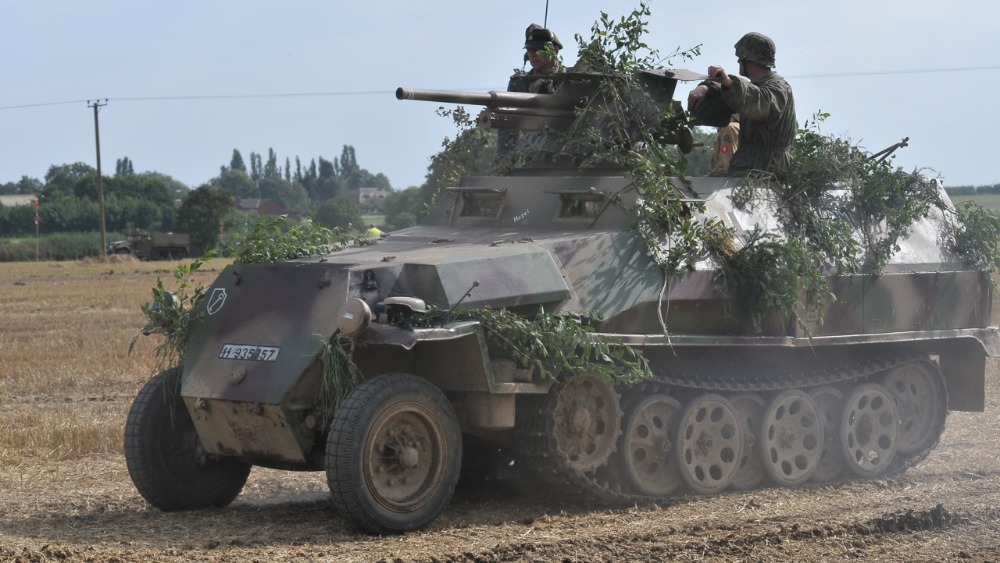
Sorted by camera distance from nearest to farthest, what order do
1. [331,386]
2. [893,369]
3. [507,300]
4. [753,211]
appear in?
[331,386] < [507,300] < [753,211] < [893,369]

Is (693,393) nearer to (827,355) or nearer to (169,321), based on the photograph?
(827,355)

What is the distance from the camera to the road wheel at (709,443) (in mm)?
10172

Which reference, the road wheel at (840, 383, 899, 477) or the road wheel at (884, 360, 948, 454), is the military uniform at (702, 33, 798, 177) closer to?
the road wheel at (840, 383, 899, 477)

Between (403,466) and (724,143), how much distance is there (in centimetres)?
499

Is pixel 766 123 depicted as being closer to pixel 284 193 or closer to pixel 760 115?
pixel 760 115

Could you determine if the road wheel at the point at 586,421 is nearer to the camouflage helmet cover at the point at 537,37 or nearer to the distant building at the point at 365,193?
the camouflage helmet cover at the point at 537,37

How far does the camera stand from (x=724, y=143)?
12070mm

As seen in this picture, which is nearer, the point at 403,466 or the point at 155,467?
the point at 403,466

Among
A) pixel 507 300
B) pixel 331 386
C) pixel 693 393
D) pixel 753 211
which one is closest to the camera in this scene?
pixel 331 386

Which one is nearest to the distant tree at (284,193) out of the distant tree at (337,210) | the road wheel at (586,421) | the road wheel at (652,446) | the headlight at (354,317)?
the distant tree at (337,210)

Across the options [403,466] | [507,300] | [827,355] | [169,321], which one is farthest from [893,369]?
[169,321]

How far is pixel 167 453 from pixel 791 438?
4.74 metres

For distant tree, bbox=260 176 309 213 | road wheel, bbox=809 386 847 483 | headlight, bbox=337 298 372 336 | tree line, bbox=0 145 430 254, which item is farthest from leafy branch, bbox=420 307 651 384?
distant tree, bbox=260 176 309 213

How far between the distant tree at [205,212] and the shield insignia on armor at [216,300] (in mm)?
57273
